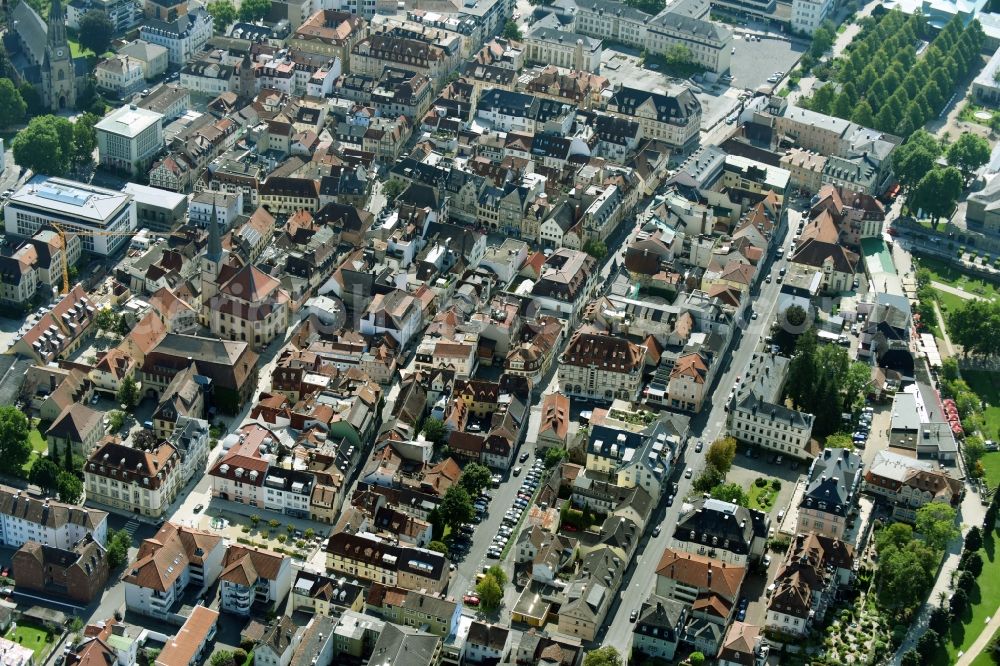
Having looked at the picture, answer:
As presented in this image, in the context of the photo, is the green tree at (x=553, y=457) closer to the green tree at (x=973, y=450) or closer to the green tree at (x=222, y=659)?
the green tree at (x=222, y=659)

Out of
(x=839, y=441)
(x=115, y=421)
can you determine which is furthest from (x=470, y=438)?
(x=839, y=441)

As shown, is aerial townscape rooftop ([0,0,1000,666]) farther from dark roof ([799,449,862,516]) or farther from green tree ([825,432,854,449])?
green tree ([825,432,854,449])

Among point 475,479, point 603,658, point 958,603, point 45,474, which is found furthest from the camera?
point 475,479

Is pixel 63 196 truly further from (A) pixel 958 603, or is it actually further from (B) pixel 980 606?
(B) pixel 980 606

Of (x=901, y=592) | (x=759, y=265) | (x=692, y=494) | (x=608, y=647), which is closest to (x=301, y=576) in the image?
(x=608, y=647)

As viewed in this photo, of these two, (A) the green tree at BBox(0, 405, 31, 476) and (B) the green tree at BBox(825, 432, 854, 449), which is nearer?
(A) the green tree at BBox(0, 405, 31, 476)

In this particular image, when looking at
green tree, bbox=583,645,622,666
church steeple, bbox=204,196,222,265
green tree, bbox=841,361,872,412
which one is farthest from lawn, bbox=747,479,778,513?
church steeple, bbox=204,196,222,265

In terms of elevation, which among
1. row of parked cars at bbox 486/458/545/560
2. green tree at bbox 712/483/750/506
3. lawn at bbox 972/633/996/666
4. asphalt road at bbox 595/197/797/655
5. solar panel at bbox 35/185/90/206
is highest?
green tree at bbox 712/483/750/506
